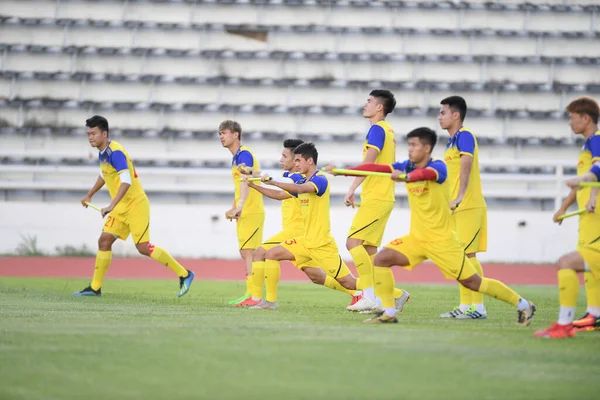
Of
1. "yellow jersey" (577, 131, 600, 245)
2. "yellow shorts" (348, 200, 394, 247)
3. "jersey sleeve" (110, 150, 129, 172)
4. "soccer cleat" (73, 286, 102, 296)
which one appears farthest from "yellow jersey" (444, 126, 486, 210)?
"soccer cleat" (73, 286, 102, 296)

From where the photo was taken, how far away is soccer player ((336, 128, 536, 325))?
314 inches

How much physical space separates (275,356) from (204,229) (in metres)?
13.7

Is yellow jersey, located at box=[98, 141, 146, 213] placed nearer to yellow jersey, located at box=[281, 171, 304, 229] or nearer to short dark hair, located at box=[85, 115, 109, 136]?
short dark hair, located at box=[85, 115, 109, 136]

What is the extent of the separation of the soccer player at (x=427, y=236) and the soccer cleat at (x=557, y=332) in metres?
0.86

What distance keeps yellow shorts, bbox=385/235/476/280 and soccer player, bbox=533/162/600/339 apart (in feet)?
2.68

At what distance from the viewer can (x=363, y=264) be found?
9805mm

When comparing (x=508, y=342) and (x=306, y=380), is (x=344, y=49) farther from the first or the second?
(x=306, y=380)

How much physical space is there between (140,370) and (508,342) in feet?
9.27

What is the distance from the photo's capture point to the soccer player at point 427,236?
7.97m

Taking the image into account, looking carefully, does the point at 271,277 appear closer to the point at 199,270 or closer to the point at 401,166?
the point at 401,166

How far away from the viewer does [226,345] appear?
6434 millimetres

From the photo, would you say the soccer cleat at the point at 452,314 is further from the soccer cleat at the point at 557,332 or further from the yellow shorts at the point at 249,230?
the yellow shorts at the point at 249,230

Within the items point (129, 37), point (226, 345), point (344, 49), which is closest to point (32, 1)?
point (129, 37)

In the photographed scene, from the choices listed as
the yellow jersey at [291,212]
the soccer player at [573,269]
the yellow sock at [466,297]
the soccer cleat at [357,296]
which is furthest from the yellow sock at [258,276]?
the soccer player at [573,269]
